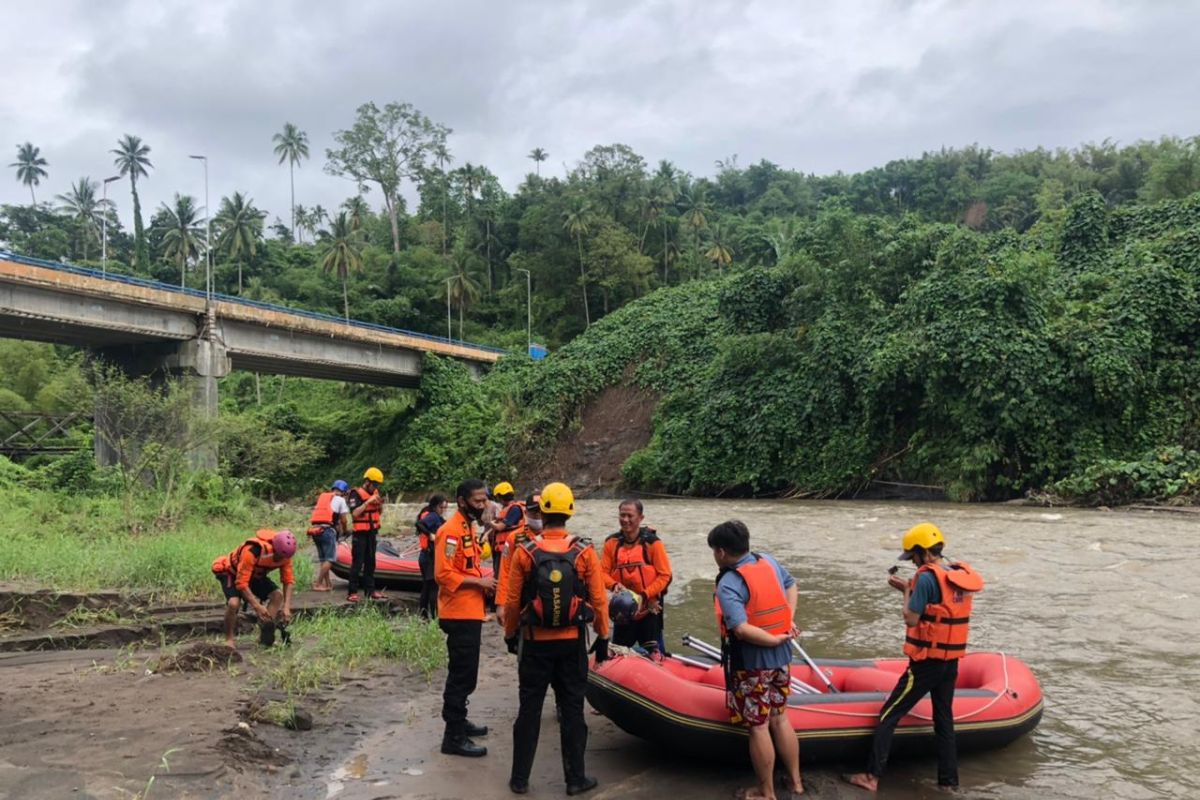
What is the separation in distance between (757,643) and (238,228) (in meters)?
62.8


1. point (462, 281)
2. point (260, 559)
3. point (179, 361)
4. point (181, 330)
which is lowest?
point (260, 559)

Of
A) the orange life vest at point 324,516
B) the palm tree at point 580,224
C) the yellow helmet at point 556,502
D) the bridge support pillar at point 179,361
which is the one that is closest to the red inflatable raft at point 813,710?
the yellow helmet at point 556,502

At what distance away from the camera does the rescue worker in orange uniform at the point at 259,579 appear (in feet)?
25.5

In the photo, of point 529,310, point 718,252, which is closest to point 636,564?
point 529,310

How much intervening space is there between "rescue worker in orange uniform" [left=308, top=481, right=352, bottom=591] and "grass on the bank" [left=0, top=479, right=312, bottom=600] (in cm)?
32

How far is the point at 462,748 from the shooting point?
546cm

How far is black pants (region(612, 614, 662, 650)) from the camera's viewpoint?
6.53m

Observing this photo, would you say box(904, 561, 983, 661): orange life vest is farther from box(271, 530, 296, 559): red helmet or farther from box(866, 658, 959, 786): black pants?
box(271, 530, 296, 559): red helmet

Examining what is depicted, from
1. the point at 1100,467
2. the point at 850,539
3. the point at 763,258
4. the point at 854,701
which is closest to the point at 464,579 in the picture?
the point at 854,701

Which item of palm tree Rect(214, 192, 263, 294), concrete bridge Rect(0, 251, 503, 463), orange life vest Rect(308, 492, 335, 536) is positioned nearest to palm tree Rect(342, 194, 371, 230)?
palm tree Rect(214, 192, 263, 294)

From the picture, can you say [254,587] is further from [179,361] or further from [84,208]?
[84,208]

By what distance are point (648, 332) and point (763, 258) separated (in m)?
13.0

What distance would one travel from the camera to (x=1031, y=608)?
1000 centimetres

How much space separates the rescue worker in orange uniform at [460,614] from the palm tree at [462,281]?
47314 mm
